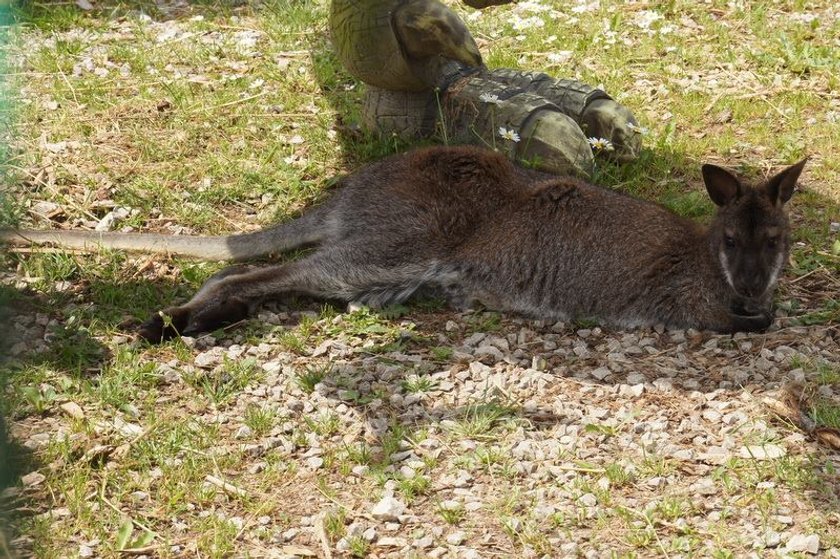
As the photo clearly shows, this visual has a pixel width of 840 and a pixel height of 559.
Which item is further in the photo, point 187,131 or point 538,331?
point 187,131

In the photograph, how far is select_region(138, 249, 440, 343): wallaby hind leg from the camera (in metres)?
6.23

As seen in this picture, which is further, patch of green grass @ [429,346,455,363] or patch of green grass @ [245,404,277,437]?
patch of green grass @ [429,346,455,363]

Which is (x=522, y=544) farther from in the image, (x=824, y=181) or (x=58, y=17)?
(x=58, y=17)

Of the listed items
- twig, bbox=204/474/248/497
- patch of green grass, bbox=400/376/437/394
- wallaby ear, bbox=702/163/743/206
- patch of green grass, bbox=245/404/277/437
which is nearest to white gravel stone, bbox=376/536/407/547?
twig, bbox=204/474/248/497

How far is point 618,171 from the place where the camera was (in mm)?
7738

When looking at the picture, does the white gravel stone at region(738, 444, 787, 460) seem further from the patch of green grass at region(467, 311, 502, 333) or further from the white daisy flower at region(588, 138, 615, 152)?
the white daisy flower at region(588, 138, 615, 152)

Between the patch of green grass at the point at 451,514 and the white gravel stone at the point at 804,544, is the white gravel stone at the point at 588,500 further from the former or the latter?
the white gravel stone at the point at 804,544

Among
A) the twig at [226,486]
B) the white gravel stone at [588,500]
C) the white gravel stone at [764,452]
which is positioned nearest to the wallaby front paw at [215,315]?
the twig at [226,486]

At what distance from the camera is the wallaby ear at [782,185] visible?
19.8ft

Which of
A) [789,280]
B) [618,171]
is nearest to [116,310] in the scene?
[618,171]

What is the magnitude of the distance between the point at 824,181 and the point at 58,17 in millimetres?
6631

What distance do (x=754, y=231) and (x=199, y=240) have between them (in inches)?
132

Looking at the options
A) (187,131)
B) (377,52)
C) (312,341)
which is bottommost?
(312,341)

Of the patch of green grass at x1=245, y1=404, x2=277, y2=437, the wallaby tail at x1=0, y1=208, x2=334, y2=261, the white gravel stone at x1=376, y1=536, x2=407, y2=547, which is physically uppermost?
the wallaby tail at x1=0, y1=208, x2=334, y2=261
